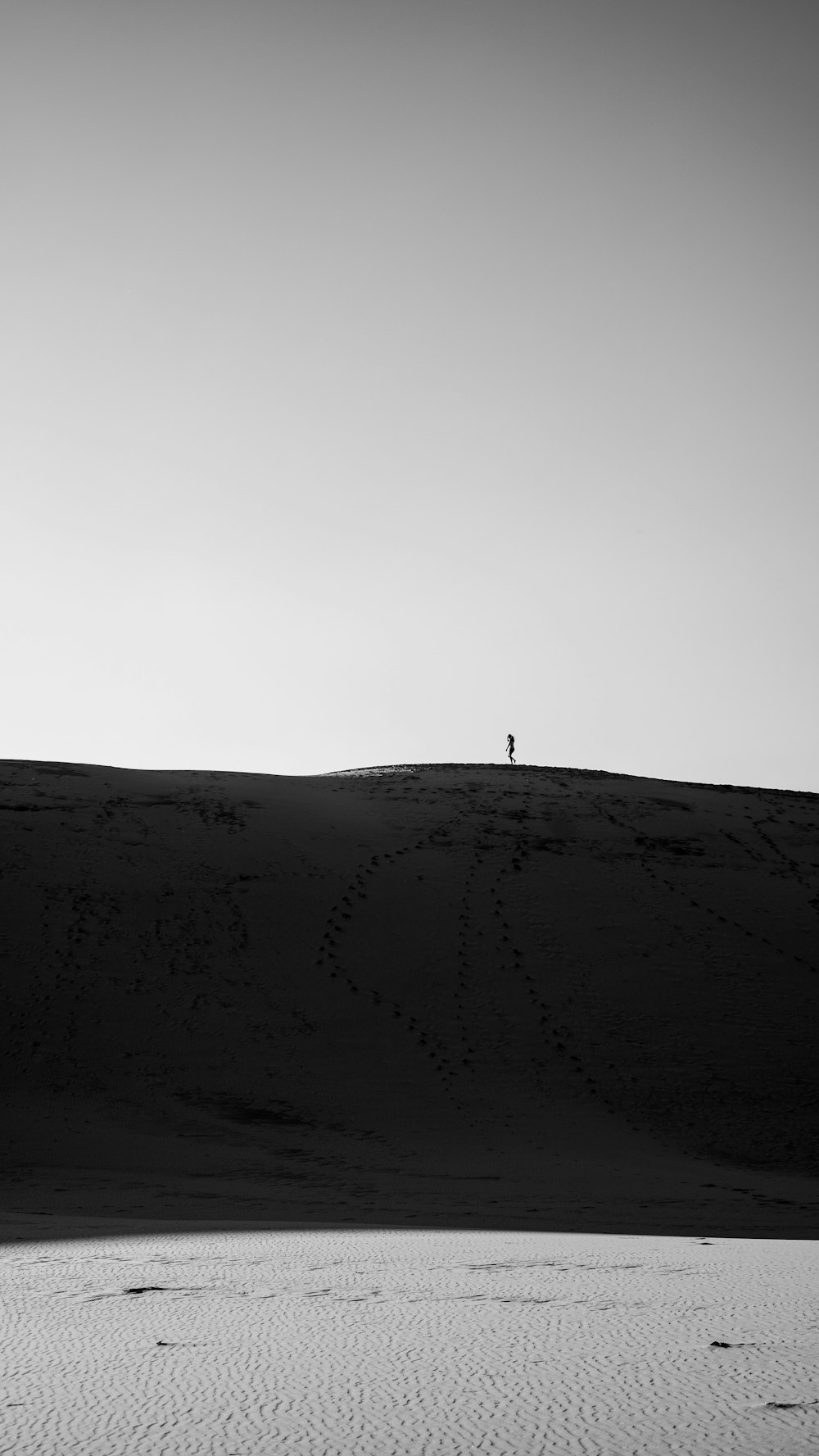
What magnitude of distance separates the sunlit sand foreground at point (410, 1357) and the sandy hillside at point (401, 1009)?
519 centimetres

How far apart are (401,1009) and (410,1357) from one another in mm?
18875

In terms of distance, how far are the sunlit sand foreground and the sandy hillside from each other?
519cm

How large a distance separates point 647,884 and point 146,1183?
17059 millimetres

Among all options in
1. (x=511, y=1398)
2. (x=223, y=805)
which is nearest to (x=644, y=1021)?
(x=223, y=805)

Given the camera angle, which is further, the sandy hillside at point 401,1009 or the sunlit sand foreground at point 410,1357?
the sandy hillside at point 401,1009

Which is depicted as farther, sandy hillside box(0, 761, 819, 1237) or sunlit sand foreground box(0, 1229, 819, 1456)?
sandy hillside box(0, 761, 819, 1237)

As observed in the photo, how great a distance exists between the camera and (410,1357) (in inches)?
143

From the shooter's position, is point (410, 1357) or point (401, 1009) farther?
point (401, 1009)

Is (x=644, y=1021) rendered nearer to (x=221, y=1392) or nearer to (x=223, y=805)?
(x=223, y=805)

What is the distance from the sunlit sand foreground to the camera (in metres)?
2.81

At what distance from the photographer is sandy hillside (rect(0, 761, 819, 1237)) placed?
14789 millimetres

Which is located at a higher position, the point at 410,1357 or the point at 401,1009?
the point at 410,1357

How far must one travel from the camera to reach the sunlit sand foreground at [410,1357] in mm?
2809

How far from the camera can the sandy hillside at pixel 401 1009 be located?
1479 cm
